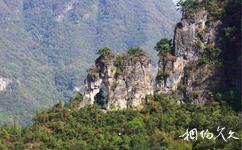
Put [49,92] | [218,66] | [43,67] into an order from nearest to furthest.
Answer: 1. [218,66]
2. [49,92]
3. [43,67]

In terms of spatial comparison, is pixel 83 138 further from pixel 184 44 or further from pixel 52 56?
pixel 52 56

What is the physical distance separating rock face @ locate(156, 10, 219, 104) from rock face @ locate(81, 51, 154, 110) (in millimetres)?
945

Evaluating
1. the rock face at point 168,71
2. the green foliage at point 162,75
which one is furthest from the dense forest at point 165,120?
the green foliage at point 162,75

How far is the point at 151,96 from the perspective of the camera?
3731 cm

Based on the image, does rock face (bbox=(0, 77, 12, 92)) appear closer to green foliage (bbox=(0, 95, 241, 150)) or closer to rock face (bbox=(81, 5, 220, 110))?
green foliage (bbox=(0, 95, 241, 150))

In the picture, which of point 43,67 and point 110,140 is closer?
point 110,140

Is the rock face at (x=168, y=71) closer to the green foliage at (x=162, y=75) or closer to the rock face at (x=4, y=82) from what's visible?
the green foliage at (x=162, y=75)

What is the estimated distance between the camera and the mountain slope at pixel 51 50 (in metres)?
131

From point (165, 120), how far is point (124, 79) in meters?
4.29

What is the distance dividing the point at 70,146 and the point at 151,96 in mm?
6305

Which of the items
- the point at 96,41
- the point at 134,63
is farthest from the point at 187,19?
the point at 96,41

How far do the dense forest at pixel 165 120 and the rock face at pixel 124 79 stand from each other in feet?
2.17

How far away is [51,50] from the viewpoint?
178625 mm

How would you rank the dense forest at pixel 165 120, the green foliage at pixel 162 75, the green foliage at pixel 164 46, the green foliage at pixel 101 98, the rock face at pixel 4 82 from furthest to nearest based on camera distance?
the rock face at pixel 4 82 → the green foliage at pixel 164 46 → the green foliage at pixel 101 98 → the green foliage at pixel 162 75 → the dense forest at pixel 165 120
